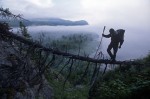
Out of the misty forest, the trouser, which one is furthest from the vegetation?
the trouser

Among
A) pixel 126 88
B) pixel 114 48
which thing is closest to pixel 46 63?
pixel 114 48

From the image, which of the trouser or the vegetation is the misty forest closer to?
the vegetation

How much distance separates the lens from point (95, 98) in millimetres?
16281

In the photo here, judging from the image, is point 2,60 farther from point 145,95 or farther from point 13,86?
point 145,95

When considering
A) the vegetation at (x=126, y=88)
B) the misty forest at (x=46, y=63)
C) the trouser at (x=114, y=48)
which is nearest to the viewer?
the trouser at (x=114, y=48)

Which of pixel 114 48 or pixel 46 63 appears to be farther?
pixel 46 63

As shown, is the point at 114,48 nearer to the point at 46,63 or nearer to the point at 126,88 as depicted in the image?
the point at 46,63

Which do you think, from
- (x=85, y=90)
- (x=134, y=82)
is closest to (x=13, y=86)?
(x=134, y=82)

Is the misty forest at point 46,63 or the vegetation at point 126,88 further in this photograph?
the vegetation at point 126,88

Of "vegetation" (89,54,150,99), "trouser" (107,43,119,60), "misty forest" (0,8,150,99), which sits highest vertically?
"trouser" (107,43,119,60)

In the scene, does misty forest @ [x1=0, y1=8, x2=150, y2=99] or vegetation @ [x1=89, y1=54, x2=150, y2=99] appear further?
vegetation @ [x1=89, y1=54, x2=150, y2=99]

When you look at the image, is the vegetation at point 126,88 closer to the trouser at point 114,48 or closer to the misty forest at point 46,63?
the misty forest at point 46,63

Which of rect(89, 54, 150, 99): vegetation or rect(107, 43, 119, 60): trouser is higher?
rect(107, 43, 119, 60): trouser

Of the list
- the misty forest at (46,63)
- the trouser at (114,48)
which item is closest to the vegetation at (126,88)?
the misty forest at (46,63)
